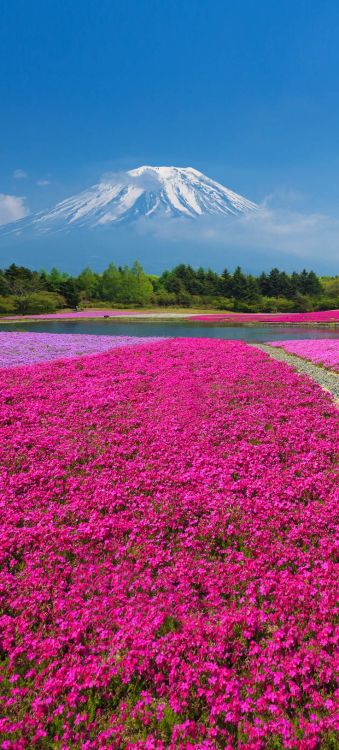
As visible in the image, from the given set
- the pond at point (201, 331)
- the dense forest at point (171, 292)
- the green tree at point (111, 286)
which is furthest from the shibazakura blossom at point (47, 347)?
the green tree at point (111, 286)

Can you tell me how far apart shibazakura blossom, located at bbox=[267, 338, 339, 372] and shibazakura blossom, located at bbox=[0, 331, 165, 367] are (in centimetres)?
1340

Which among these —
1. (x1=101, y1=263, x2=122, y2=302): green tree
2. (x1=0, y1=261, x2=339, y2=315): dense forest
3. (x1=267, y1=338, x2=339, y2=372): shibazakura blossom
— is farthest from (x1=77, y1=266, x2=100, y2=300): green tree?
(x1=267, y1=338, x2=339, y2=372): shibazakura blossom

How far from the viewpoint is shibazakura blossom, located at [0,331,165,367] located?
26784 millimetres

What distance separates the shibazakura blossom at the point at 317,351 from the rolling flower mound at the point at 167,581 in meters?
13.7

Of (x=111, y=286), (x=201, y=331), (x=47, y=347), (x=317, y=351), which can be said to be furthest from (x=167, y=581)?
(x=111, y=286)

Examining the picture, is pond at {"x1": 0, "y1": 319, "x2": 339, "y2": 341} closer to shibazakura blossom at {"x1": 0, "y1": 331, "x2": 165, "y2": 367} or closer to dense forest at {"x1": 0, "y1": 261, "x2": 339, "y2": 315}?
shibazakura blossom at {"x1": 0, "y1": 331, "x2": 165, "y2": 367}

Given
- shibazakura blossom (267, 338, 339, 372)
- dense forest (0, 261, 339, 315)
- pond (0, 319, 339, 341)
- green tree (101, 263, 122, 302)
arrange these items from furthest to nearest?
green tree (101, 263, 122, 302)
dense forest (0, 261, 339, 315)
pond (0, 319, 339, 341)
shibazakura blossom (267, 338, 339, 372)

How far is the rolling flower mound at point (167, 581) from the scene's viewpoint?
391 centimetres

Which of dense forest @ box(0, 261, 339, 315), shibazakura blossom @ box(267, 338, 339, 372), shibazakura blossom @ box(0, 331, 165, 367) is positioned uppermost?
dense forest @ box(0, 261, 339, 315)

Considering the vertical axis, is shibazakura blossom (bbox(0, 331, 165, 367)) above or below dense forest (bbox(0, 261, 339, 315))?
below

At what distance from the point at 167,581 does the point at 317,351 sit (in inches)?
1015

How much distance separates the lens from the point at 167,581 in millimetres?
5660

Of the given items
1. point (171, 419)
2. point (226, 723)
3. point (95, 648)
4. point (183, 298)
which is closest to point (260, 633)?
point (226, 723)

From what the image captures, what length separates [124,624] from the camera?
4941 millimetres
